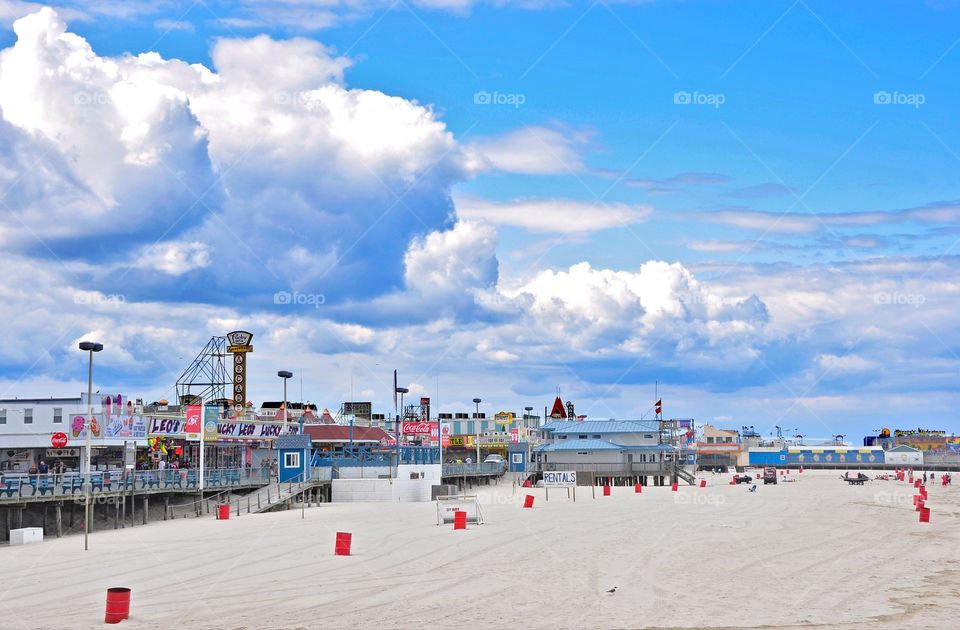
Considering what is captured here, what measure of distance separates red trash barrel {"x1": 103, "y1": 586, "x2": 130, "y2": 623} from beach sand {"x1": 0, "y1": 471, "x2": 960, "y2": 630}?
0.20 m

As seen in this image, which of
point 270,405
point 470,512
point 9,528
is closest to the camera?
point 9,528

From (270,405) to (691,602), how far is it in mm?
107481

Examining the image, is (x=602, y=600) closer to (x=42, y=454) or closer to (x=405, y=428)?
(x=42, y=454)

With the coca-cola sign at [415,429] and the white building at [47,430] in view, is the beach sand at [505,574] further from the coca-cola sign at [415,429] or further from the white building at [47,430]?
the coca-cola sign at [415,429]

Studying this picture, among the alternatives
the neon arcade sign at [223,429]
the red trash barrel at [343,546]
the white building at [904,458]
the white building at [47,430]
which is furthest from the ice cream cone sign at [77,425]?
the white building at [904,458]

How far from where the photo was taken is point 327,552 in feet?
111

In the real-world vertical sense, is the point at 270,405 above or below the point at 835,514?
above

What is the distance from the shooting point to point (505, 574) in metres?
27.8

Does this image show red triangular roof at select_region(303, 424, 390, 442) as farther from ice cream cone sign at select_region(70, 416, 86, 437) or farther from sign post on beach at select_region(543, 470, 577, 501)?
ice cream cone sign at select_region(70, 416, 86, 437)

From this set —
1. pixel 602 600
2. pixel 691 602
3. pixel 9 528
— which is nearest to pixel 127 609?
pixel 602 600

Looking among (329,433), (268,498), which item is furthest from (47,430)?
(329,433)

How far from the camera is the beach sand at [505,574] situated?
21422 mm

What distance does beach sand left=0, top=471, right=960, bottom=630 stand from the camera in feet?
70.3

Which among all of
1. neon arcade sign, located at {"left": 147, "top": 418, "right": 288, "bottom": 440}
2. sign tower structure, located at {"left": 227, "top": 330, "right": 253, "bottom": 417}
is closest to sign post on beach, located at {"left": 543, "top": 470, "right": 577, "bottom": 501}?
neon arcade sign, located at {"left": 147, "top": 418, "right": 288, "bottom": 440}
